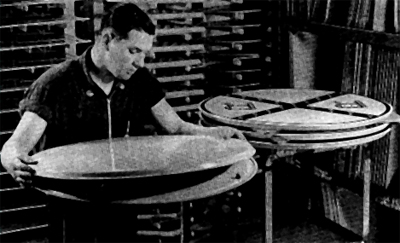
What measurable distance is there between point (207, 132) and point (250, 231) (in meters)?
1.67

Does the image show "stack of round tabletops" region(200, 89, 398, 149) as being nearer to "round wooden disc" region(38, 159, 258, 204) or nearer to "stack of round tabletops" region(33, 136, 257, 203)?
"stack of round tabletops" region(33, 136, 257, 203)

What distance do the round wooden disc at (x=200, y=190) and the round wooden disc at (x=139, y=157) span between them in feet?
0.31

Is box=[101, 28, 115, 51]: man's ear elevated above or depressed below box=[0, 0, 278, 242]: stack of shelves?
above

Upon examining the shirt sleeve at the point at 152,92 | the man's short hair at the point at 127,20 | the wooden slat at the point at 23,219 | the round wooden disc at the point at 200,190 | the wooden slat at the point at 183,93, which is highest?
the man's short hair at the point at 127,20

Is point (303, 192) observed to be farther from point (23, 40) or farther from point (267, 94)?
point (23, 40)

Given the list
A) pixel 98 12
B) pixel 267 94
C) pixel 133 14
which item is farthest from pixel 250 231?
pixel 133 14

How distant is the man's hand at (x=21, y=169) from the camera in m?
2.24

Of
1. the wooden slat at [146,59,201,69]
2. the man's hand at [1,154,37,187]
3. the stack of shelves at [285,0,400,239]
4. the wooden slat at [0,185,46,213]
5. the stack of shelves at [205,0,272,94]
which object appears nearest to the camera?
the man's hand at [1,154,37,187]

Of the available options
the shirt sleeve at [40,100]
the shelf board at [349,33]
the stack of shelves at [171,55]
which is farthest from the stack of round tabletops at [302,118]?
the shirt sleeve at [40,100]

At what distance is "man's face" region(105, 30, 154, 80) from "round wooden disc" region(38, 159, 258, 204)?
0.70 meters

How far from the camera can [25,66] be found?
3877 millimetres

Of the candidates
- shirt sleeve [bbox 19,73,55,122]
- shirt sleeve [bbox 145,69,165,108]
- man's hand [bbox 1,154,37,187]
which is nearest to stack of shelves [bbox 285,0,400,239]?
shirt sleeve [bbox 145,69,165,108]

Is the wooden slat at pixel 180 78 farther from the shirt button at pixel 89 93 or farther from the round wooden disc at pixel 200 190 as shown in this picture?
the round wooden disc at pixel 200 190

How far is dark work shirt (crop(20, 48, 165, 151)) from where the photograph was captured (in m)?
3.02
